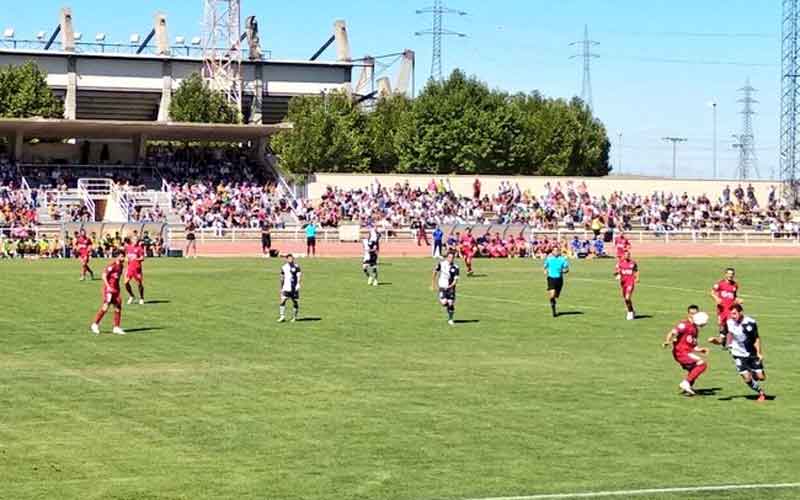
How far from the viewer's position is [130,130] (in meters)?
94.6

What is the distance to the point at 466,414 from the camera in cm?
2245

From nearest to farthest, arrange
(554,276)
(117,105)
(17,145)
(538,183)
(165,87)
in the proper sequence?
(554,276) → (17,145) → (538,183) → (165,87) → (117,105)

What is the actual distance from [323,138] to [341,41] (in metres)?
21.6

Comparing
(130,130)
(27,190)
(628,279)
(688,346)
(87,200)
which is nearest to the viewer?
(688,346)

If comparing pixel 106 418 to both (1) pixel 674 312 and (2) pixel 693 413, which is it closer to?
(2) pixel 693 413

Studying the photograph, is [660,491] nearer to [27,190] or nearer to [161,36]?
[27,190]

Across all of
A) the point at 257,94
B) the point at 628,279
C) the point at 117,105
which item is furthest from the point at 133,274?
the point at 117,105

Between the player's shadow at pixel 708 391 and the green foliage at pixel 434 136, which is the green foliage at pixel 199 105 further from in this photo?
the player's shadow at pixel 708 391

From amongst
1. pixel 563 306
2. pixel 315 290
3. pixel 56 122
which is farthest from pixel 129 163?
pixel 563 306

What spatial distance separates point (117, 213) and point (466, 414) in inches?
2462

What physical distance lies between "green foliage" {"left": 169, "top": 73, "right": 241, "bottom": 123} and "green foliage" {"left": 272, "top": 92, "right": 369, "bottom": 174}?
4.79 meters

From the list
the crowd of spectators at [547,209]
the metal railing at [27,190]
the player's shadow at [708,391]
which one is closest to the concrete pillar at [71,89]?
the metal railing at [27,190]

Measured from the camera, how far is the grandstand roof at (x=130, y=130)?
90906 mm

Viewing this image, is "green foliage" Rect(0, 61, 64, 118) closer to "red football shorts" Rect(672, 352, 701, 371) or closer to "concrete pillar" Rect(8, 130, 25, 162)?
"concrete pillar" Rect(8, 130, 25, 162)
